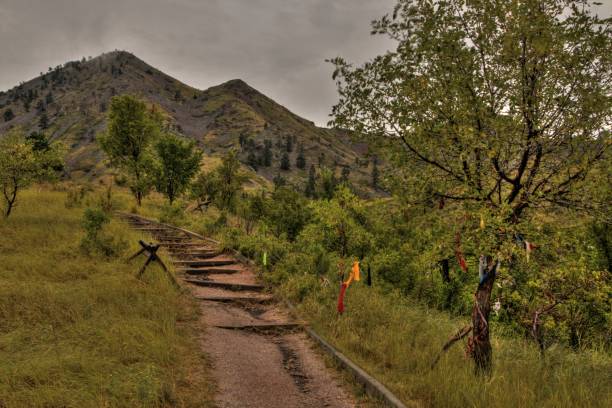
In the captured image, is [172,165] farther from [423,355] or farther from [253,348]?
[423,355]

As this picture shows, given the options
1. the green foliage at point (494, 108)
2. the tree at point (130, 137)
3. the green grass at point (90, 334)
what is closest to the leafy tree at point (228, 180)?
the tree at point (130, 137)

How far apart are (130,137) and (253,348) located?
30429 mm

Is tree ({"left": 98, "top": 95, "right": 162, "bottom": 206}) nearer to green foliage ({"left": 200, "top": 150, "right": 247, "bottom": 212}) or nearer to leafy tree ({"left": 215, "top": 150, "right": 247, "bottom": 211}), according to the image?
green foliage ({"left": 200, "top": 150, "right": 247, "bottom": 212})

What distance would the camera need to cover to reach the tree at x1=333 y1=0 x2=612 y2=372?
15.3 feet

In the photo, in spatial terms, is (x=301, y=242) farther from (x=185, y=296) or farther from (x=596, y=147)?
(x=596, y=147)

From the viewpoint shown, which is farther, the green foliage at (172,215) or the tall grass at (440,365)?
the green foliage at (172,215)

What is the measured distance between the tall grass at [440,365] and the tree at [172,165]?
82.6ft

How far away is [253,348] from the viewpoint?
22.6ft

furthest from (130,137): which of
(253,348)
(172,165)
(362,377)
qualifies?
(362,377)

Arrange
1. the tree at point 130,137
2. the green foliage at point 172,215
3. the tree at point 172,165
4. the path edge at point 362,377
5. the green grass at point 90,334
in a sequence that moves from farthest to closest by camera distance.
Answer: the tree at point 130,137, the tree at point 172,165, the green foliage at point 172,215, the path edge at point 362,377, the green grass at point 90,334

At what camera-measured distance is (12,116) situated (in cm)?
17812

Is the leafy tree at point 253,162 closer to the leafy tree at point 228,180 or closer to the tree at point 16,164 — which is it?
the leafy tree at point 228,180

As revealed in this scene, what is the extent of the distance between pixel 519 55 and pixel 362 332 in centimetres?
549

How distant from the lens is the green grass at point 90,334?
169 inches
